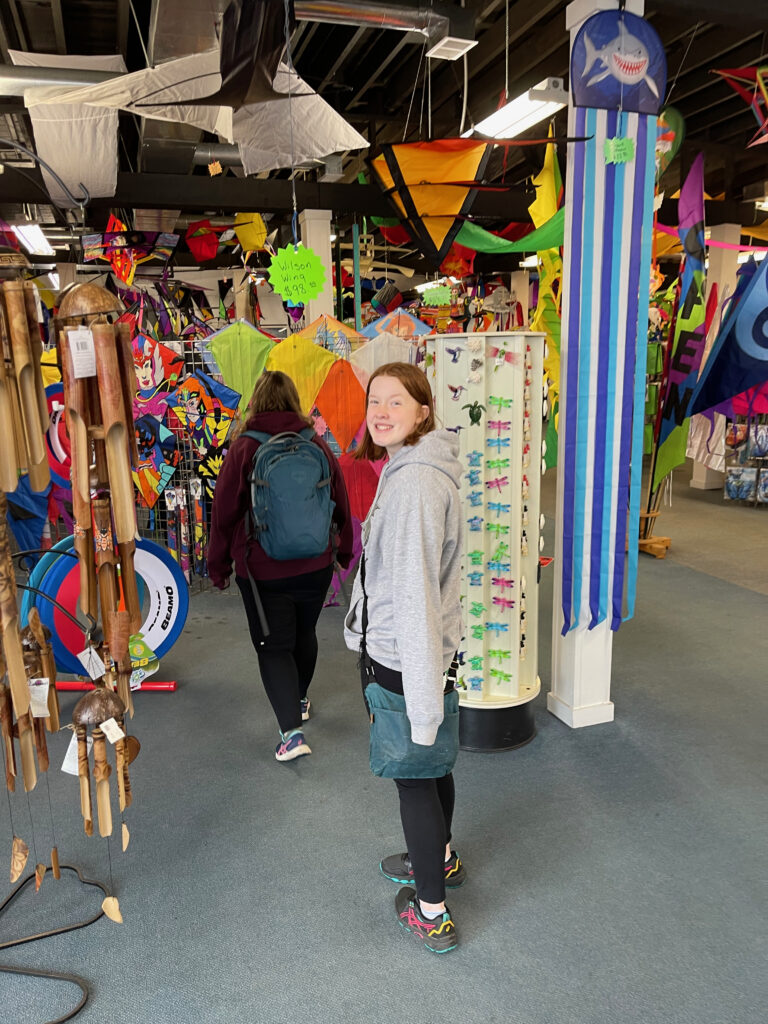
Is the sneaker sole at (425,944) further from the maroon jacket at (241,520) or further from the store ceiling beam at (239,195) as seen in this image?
the store ceiling beam at (239,195)

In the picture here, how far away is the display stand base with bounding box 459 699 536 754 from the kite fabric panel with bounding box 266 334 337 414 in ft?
7.07

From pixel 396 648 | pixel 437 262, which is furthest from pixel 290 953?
pixel 437 262

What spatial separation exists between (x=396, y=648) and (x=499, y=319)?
9.57m

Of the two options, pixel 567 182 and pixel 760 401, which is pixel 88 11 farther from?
pixel 760 401

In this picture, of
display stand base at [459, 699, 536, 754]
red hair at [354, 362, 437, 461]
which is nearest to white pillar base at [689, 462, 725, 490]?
display stand base at [459, 699, 536, 754]

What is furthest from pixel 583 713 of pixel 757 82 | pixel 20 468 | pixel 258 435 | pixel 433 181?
pixel 757 82

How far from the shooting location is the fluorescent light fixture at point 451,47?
12.5ft

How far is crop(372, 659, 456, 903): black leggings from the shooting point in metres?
1.80

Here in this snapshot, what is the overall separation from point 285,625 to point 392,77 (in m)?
5.54

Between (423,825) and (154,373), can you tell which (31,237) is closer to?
(154,373)

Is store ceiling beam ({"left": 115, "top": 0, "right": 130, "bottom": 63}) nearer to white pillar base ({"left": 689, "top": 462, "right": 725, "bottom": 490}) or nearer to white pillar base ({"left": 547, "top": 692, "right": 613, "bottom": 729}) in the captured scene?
white pillar base ({"left": 547, "top": 692, "right": 613, "bottom": 729})

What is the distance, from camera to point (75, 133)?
3.88m

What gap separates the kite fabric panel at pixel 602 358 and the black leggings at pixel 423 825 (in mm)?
1359

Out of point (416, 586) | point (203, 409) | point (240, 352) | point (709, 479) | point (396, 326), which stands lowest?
point (709, 479)
